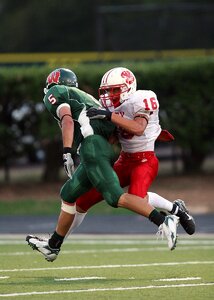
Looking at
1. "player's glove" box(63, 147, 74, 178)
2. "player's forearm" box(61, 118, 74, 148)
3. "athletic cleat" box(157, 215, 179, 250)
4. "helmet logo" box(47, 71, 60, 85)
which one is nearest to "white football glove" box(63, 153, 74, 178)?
"player's glove" box(63, 147, 74, 178)

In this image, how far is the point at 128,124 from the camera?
10.0 meters

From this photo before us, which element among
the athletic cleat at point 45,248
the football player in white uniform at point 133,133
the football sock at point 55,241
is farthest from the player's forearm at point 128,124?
the athletic cleat at point 45,248

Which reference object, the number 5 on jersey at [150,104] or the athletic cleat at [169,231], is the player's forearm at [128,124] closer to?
the number 5 on jersey at [150,104]

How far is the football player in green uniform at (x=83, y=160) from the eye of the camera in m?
9.92

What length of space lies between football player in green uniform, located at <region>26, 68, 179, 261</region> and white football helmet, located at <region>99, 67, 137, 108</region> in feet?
0.56

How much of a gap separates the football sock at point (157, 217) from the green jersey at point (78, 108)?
894 millimetres

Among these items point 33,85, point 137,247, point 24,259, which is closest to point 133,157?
point 24,259

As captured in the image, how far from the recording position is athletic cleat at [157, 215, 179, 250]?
385 inches

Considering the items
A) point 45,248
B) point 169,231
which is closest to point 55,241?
point 45,248

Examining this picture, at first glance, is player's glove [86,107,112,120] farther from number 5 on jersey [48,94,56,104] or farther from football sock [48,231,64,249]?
football sock [48,231,64,249]

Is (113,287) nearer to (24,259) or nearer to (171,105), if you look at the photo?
(24,259)

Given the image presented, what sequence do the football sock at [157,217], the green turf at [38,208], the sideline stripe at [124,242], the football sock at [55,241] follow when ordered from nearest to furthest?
the football sock at [157,217] → the football sock at [55,241] → the sideline stripe at [124,242] → the green turf at [38,208]

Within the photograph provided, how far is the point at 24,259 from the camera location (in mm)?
12242

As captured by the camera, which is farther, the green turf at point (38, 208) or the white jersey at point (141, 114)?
the green turf at point (38, 208)
